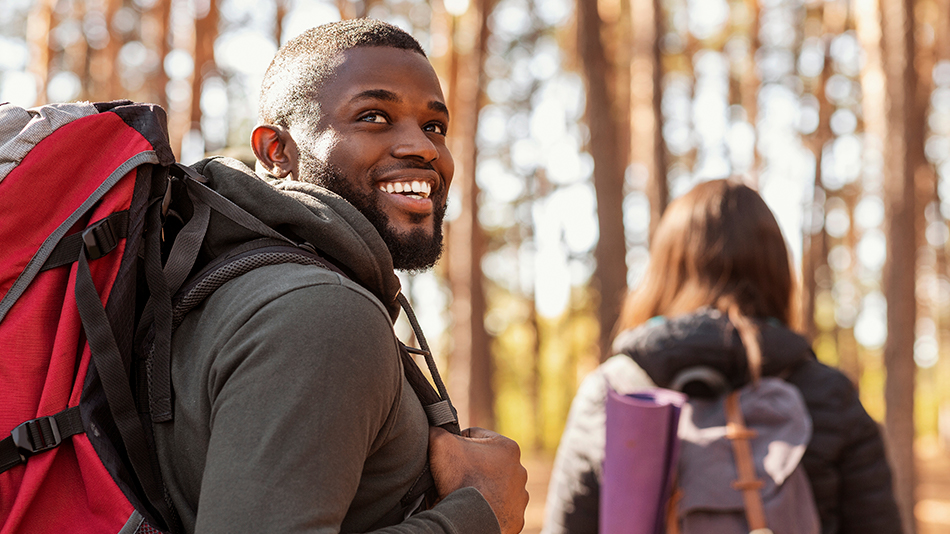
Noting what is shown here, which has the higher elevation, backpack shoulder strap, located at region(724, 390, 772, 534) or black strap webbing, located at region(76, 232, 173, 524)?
black strap webbing, located at region(76, 232, 173, 524)

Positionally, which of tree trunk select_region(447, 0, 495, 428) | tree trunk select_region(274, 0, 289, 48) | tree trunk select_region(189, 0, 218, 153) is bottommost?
tree trunk select_region(447, 0, 495, 428)

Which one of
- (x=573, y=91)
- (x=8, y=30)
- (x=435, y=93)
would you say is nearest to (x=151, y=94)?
(x=8, y=30)

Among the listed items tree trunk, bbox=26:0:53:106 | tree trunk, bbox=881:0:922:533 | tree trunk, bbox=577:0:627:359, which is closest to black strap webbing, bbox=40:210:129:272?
tree trunk, bbox=881:0:922:533

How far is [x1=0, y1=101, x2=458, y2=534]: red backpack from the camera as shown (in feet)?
4.14

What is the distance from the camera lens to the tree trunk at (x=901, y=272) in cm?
718

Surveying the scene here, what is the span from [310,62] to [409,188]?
0.38 meters

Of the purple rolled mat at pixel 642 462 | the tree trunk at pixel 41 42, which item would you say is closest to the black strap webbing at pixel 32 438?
the purple rolled mat at pixel 642 462

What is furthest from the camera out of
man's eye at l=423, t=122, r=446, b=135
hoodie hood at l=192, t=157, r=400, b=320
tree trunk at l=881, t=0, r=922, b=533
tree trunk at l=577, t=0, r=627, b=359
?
tree trunk at l=577, t=0, r=627, b=359

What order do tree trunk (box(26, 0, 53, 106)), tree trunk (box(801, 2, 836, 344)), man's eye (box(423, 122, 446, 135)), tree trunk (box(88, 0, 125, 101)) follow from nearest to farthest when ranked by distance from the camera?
man's eye (box(423, 122, 446, 135)), tree trunk (box(26, 0, 53, 106)), tree trunk (box(88, 0, 125, 101)), tree trunk (box(801, 2, 836, 344))

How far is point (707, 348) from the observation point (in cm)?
242

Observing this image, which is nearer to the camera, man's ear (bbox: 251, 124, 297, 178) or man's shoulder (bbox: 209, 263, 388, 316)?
man's shoulder (bbox: 209, 263, 388, 316)

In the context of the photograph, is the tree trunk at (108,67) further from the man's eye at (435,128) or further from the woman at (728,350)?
the man's eye at (435,128)

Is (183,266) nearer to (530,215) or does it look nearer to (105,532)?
(105,532)

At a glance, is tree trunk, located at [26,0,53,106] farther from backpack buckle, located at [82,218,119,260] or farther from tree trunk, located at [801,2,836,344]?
tree trunk, located at [801,2,836,344]
